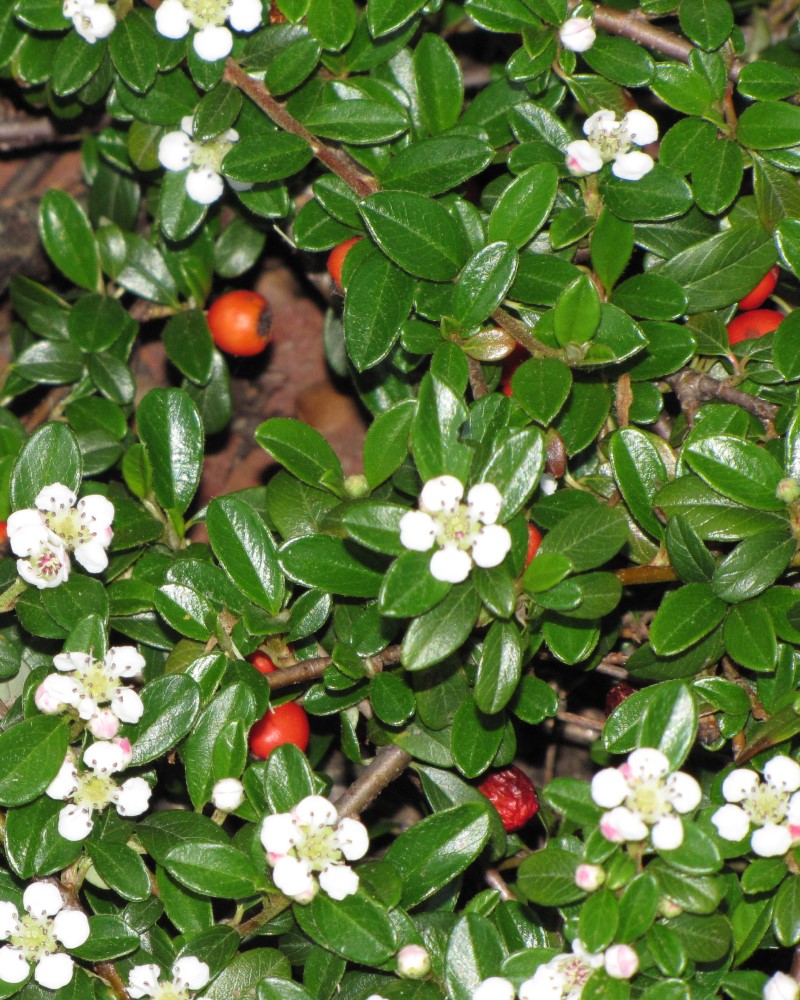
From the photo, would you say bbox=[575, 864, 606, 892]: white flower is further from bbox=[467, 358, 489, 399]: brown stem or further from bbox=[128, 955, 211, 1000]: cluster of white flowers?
bbox=[467, 358, 489, 399]: brown stem

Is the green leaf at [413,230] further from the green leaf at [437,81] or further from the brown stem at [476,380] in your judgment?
the green leaf at [437,81]

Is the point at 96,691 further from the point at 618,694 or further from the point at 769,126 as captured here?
the point at 769,126

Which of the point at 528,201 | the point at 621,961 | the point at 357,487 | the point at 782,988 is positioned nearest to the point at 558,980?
the point at 621,961

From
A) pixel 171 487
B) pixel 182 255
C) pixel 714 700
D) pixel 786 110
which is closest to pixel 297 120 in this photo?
pixel 182 255

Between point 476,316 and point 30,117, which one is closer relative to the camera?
point 476,316

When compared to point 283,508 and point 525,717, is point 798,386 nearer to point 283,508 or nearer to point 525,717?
point 525,717

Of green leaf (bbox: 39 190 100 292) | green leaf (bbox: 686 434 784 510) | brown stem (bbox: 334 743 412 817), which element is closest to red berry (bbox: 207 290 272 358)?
green leaf (bbox: 39 190 100 292)
